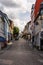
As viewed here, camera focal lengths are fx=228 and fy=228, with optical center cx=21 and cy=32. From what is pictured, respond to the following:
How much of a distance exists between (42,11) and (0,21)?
12.4m

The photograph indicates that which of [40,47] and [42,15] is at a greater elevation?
[42,15]

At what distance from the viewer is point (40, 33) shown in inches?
2037

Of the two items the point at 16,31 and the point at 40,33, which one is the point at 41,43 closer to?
the point at 40,33

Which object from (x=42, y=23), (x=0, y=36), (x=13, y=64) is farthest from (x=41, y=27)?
(x=13, y=64)

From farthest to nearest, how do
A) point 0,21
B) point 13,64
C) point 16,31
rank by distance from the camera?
1. point 16,31
2. point 0,21
3. point 13,64

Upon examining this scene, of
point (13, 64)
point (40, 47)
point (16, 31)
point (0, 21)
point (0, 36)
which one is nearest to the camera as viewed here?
point (13, 64)

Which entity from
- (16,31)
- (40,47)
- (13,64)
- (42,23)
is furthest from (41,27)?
(16,31)

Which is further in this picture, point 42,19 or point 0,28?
point 0,28

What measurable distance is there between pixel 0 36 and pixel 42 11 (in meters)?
11.8

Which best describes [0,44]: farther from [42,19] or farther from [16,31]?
[16,31]

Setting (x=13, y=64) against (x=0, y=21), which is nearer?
(x=13, y=64)

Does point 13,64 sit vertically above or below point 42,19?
below

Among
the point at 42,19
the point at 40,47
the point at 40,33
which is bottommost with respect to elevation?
the point at 40,47

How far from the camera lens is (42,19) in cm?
5228
